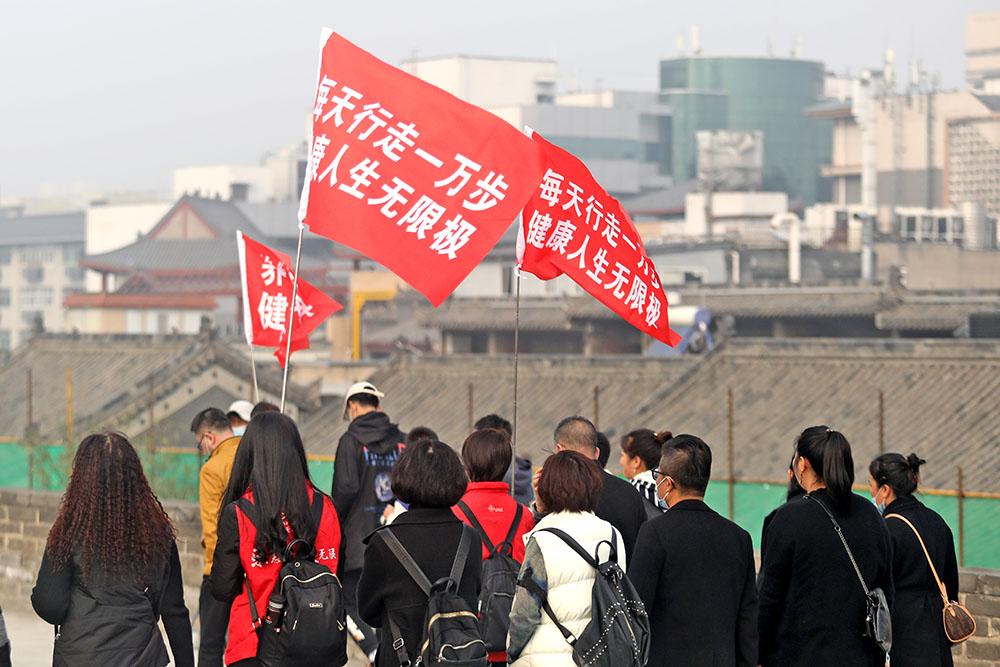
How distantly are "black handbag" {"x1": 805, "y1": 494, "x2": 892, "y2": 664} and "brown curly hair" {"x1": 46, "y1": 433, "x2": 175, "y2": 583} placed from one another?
233 centimetres

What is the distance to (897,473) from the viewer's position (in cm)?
672

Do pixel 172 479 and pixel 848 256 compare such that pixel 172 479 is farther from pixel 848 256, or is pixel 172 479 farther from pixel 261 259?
pixel 848 256

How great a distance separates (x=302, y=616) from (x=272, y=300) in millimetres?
6467

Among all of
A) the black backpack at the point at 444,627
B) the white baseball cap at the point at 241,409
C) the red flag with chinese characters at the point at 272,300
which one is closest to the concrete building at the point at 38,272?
the red flag with chinese characters at the point at 272,300

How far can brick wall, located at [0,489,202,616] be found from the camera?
40.9 feet

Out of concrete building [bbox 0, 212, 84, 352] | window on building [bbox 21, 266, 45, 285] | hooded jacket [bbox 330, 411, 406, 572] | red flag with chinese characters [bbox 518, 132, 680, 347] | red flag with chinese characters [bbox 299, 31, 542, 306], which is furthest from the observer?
window on building [bbox 21, 266, 45, 285]

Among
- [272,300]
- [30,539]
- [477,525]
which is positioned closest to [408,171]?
[477,525]

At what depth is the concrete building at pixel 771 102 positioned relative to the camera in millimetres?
121812

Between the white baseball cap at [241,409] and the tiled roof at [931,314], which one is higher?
the tiled roof at [931,314]

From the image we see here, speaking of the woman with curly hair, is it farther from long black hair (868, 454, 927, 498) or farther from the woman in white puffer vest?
long black hair (868, 454, 927, 498)

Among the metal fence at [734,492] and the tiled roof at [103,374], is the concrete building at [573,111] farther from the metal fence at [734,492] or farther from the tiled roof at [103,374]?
the metal fence at [734,492]

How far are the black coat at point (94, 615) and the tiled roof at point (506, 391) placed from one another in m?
29.1

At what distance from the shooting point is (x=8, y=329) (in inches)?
4104

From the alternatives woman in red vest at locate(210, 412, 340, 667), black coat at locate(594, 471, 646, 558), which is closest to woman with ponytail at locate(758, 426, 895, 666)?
black coat at locate(594, 471, 646, 558)
